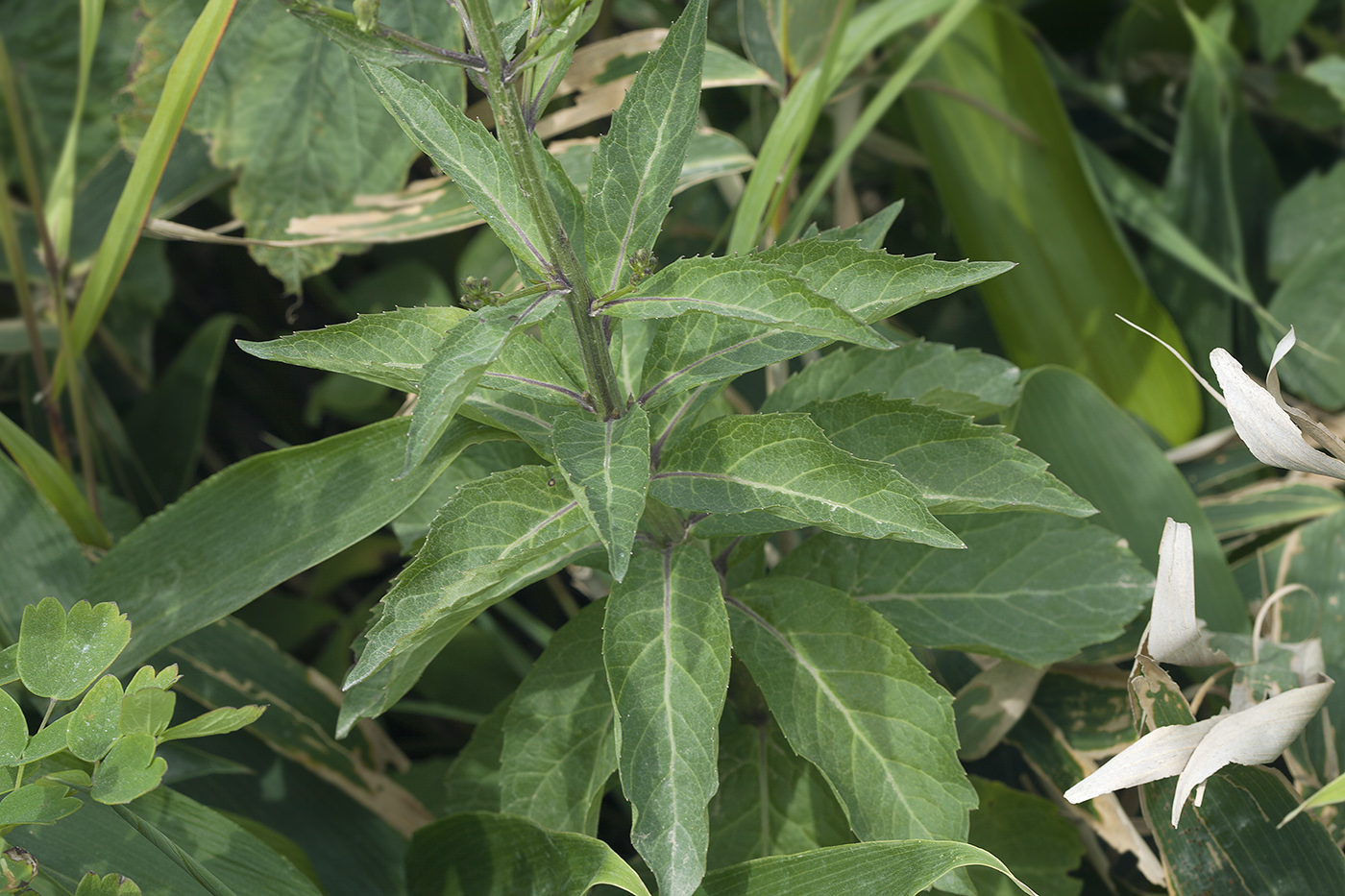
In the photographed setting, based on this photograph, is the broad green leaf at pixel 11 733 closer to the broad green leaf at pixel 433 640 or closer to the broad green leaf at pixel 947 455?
the broad green leaf at pixel 433 640

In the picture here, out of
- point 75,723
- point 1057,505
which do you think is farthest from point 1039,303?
point 75,723

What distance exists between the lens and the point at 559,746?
76cm

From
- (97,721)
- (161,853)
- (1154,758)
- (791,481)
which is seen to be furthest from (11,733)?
(1154,758)

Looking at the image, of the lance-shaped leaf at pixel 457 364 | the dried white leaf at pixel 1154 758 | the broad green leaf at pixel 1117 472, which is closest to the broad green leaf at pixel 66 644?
the lance-shaped leaf at pixel 457 364

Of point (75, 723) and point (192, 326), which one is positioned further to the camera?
point (192, 326)

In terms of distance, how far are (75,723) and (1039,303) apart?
116cm

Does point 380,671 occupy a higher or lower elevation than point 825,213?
lower

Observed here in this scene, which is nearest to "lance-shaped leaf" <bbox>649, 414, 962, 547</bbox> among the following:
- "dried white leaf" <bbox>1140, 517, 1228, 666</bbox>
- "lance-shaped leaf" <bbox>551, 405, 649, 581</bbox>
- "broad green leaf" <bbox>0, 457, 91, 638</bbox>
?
"lance-shaped leaf" <bbox>551, 405, 649, 581</bbox>

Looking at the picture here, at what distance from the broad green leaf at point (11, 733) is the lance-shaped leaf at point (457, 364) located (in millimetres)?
327

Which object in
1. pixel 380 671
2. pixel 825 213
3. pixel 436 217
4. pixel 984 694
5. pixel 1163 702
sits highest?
pixel 436 217

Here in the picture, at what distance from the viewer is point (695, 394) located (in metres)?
0.71

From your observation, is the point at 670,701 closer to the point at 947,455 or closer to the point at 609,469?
the point at 609,469

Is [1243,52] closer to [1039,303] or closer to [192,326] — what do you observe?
Answer: [1039,303]

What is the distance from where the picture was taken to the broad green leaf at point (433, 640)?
2.12 feet
